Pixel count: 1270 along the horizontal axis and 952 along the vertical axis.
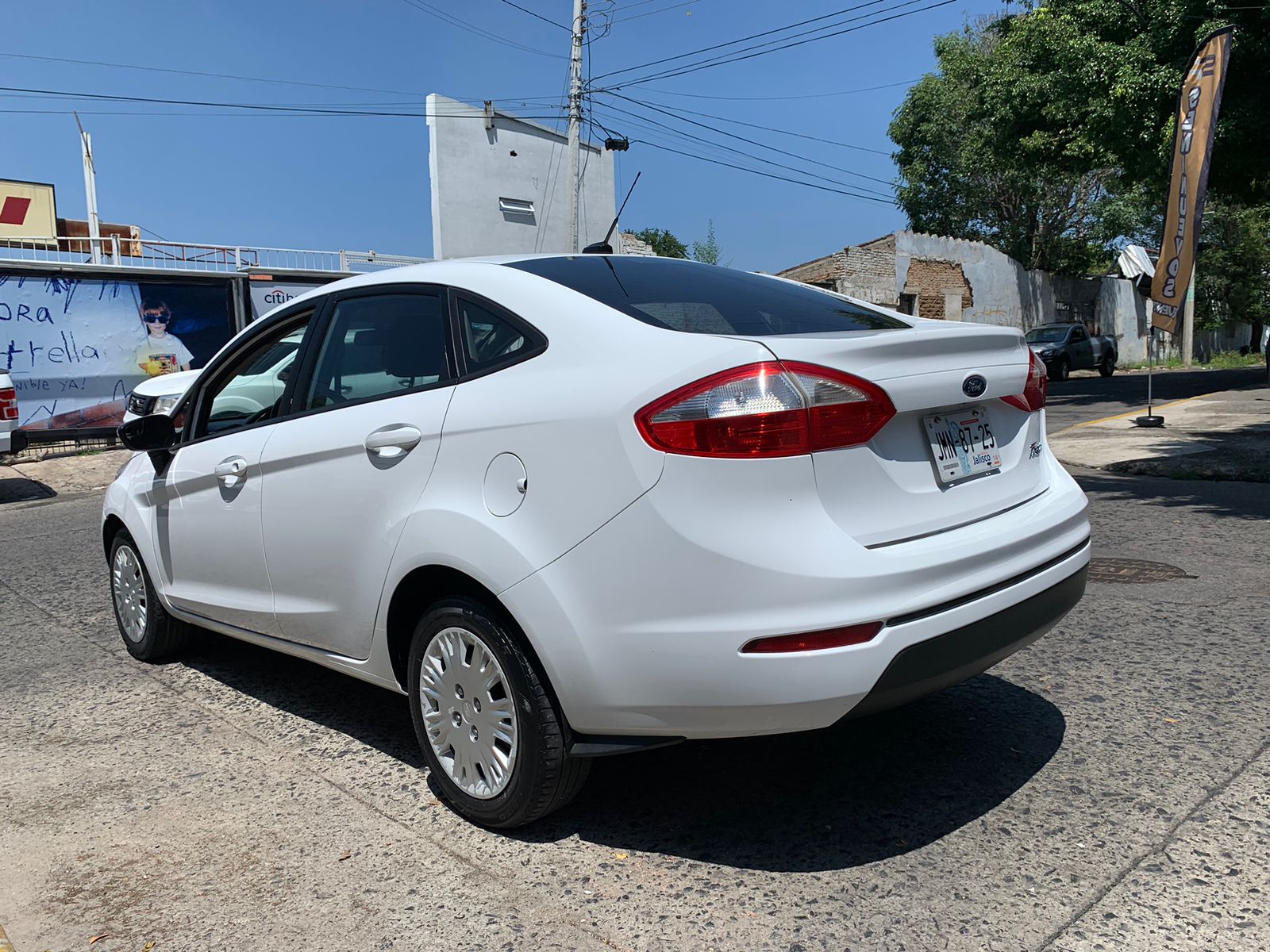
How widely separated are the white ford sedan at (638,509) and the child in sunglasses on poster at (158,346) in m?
13.1

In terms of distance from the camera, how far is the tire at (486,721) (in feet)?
8.98

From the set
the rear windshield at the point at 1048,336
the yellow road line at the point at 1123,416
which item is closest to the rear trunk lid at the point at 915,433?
the yellow road line at the point at 1123,416

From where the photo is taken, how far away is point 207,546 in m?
4.07

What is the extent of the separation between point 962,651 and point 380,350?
206 cm

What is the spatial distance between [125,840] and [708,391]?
2188mm

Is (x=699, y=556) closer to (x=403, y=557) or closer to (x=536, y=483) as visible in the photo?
(x=536, y=483)

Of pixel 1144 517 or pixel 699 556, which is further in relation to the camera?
pixel 1144 517

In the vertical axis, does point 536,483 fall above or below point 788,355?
below

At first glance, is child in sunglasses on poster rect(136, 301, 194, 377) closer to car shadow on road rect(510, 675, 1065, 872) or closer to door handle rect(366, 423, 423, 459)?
door handle rect(366, 423, 423, 459)

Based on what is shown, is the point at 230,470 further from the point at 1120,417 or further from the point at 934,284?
the point at 934,284

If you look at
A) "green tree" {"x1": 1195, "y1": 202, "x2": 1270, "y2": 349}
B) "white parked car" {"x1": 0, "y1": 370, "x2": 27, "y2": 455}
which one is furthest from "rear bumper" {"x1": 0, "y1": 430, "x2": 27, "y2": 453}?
"green tree" {"x1": 1195, "y1": 202, "x2": 1270, "y2": 349}

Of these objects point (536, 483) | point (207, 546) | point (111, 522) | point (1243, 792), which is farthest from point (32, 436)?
point (1243, 792)

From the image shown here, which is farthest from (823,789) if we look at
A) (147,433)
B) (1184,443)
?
(1184,443)

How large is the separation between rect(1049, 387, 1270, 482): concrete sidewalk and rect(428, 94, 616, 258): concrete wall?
58.9ft
